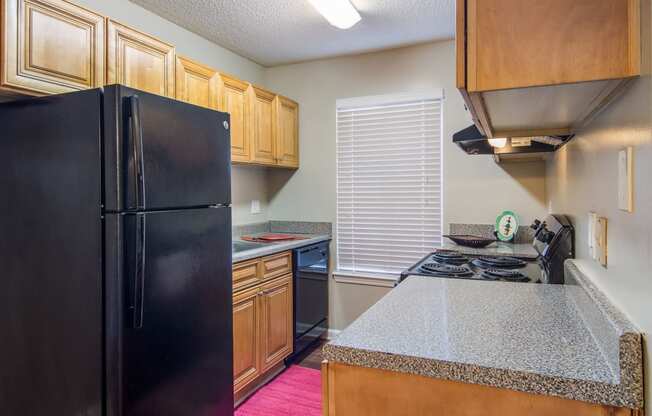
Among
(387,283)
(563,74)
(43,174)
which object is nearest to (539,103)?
(563,74)

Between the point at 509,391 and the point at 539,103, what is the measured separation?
26.2 inches

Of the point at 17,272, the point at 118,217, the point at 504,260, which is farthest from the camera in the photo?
the point at 504,260

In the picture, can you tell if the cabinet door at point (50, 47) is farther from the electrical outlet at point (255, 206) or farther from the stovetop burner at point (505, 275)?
the stovetop burner at point (505, 275)

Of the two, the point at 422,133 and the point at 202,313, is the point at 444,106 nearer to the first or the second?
the point at 422,133

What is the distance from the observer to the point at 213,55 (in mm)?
3033

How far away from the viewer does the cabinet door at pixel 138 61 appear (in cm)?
187

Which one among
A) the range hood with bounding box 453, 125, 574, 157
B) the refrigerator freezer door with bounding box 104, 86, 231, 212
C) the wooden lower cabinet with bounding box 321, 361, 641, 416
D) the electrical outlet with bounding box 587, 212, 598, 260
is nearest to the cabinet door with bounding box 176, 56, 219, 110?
the refrigerator freezer door with bounding box 104, 86, 231, 212

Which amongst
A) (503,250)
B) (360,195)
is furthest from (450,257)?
(360,195)

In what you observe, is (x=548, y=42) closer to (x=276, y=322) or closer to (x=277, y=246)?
(x=277, y=246)

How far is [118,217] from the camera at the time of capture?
1.46m

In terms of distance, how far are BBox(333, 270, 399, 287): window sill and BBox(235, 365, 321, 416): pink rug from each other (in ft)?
2.65

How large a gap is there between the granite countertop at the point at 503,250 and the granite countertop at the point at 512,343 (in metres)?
1.10

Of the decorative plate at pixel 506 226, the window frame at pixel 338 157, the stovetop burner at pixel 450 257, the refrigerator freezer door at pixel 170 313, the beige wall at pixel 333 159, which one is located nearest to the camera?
the refrigerator freezer door at pixel 170 313

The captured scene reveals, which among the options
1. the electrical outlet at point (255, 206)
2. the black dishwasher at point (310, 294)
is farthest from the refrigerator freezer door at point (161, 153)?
the electrical outlet at point (255, 206)
